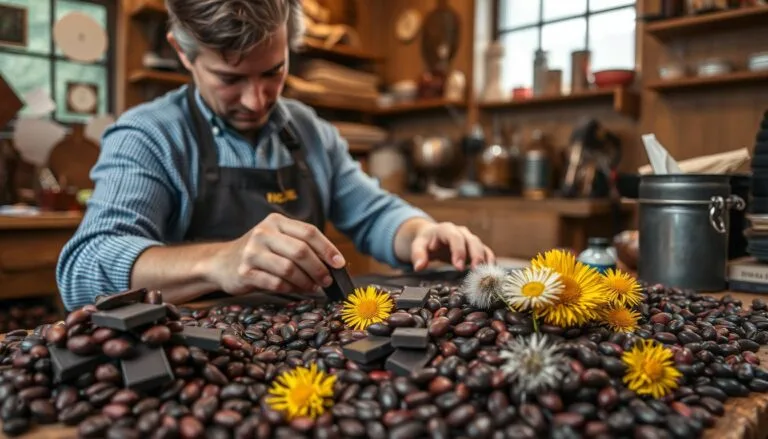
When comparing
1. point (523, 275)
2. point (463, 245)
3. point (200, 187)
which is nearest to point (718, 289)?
point (463, 245)

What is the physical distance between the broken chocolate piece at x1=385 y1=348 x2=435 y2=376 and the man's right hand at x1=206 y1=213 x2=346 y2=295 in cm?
46

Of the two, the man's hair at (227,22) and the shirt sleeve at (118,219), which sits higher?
the man's hair at (227,22)

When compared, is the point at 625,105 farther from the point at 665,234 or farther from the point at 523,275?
the point at 523,275

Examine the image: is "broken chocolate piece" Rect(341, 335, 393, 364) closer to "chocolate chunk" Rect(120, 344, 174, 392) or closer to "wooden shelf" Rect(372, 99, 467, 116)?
"chocolate chunk" Rect(120, 344, 174, 392)

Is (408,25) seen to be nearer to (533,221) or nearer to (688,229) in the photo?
(533,221)

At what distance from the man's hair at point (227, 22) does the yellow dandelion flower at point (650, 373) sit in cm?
125

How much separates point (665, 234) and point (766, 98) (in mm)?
2181

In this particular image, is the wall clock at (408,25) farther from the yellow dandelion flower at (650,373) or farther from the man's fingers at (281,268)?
the yellow dandelion flower at (650,373)

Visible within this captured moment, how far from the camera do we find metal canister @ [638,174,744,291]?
4.92 ft

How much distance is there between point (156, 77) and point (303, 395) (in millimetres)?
3343

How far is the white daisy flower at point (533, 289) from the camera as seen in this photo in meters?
0.80

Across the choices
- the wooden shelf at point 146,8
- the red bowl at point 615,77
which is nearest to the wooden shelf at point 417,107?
the red bowl at point 615,77

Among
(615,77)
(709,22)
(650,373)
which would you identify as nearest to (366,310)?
(650,373)

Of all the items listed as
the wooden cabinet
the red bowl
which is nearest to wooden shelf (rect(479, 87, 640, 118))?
the red bowl
